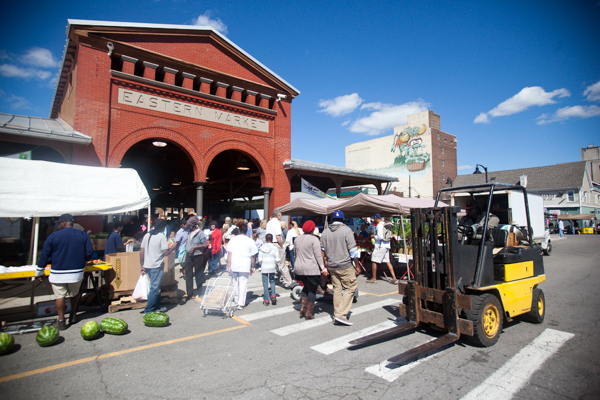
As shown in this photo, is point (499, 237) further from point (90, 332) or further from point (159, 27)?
point (159, 27)

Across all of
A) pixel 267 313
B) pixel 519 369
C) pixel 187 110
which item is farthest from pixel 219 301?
pixel 187 110

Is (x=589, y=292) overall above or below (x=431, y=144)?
below

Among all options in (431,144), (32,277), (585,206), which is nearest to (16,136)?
(32,277)

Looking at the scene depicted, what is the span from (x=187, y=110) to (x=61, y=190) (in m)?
7.69

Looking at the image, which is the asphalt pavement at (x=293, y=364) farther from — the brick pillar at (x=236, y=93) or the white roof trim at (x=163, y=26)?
the brick pillar at (x=236, y=93)

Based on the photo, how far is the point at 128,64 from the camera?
12.5 metres

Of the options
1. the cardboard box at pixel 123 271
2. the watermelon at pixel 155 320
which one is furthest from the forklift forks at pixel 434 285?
the cardboard box at pixel 123 271

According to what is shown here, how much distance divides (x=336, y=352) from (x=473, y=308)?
2024 millimetres

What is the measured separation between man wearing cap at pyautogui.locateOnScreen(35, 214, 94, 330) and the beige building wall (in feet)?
172

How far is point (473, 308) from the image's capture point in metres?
4.57

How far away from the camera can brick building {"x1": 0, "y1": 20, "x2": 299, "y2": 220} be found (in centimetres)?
1142

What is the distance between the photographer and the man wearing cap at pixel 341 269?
5.72m

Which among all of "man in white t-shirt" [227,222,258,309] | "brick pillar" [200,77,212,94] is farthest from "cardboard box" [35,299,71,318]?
"brick pillar" [200,77,212,94]

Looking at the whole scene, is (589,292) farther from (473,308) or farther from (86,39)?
(86,39)
